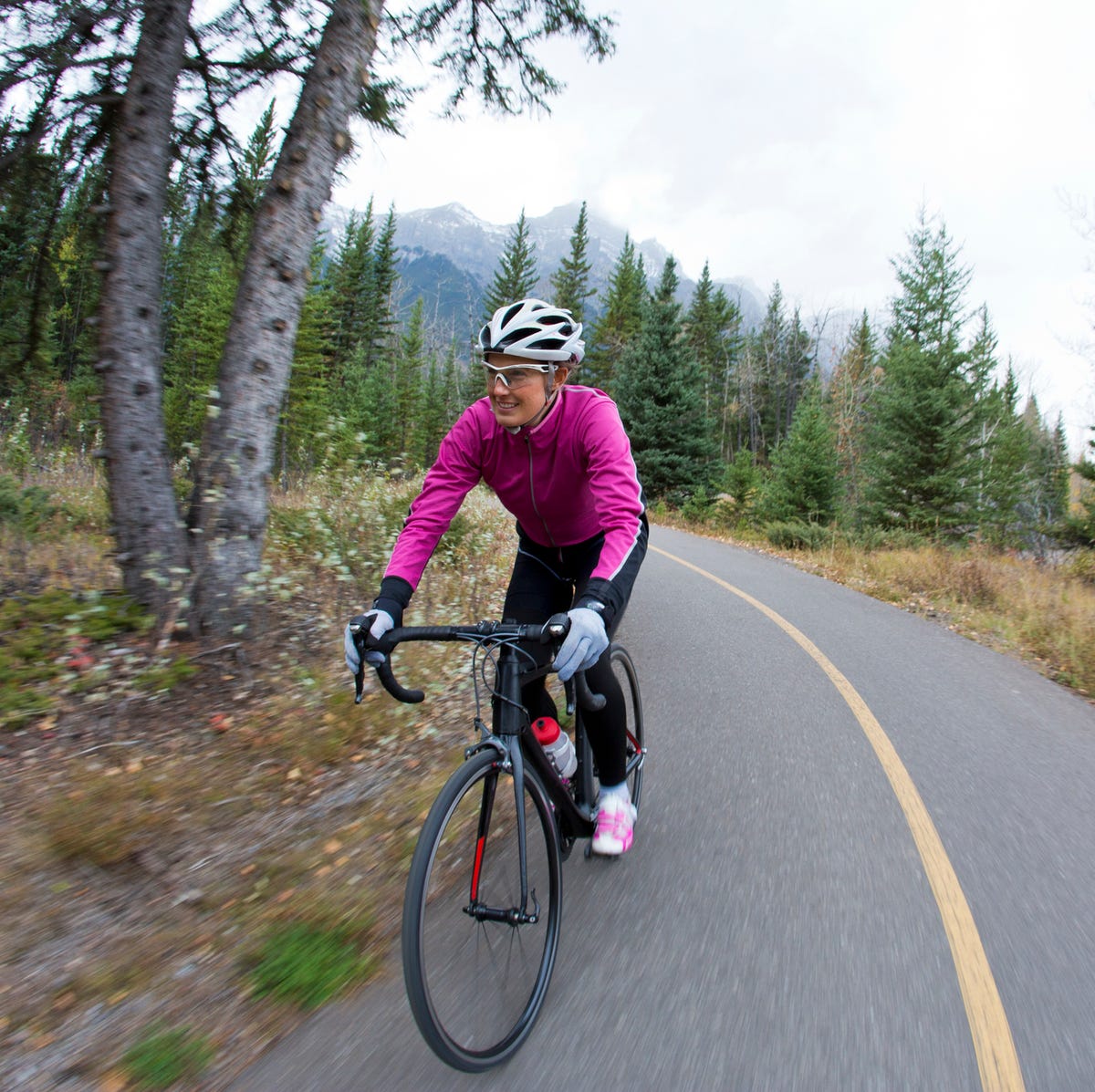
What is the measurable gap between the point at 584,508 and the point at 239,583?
3042mm

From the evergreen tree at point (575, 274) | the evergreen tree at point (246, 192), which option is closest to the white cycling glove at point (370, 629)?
the evergreen tree at point (246, 192)

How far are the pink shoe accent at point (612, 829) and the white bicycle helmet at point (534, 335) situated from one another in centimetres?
201

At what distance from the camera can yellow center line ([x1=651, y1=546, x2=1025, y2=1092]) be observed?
6.52 ft

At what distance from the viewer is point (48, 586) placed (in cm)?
482

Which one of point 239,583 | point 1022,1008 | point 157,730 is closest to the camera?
point 1022,1008

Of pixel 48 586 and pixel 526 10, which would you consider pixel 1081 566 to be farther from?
pixel 48 586

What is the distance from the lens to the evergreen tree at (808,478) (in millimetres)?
18188

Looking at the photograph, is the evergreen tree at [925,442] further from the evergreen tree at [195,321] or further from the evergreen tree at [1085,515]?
the evergreen tree at [195,321]

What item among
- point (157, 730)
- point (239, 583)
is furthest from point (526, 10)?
point (157, 730)

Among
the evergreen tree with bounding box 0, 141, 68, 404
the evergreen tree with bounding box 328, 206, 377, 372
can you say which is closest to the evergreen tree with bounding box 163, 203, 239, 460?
the evergreen tree with bounding box 0, 141, 68, 404

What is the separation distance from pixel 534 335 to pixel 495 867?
1.94 m

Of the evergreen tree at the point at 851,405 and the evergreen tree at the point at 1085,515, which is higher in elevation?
the evergreen tree at the point at 851,405

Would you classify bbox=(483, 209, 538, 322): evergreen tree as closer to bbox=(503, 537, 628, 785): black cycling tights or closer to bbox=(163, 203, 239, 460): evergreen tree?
bbox=(163, 203, 239, 460): evergreen tree

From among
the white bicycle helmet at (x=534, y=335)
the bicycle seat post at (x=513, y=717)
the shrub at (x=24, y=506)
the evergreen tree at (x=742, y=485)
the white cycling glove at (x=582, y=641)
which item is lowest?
the shrub at (x=24, y=506)
